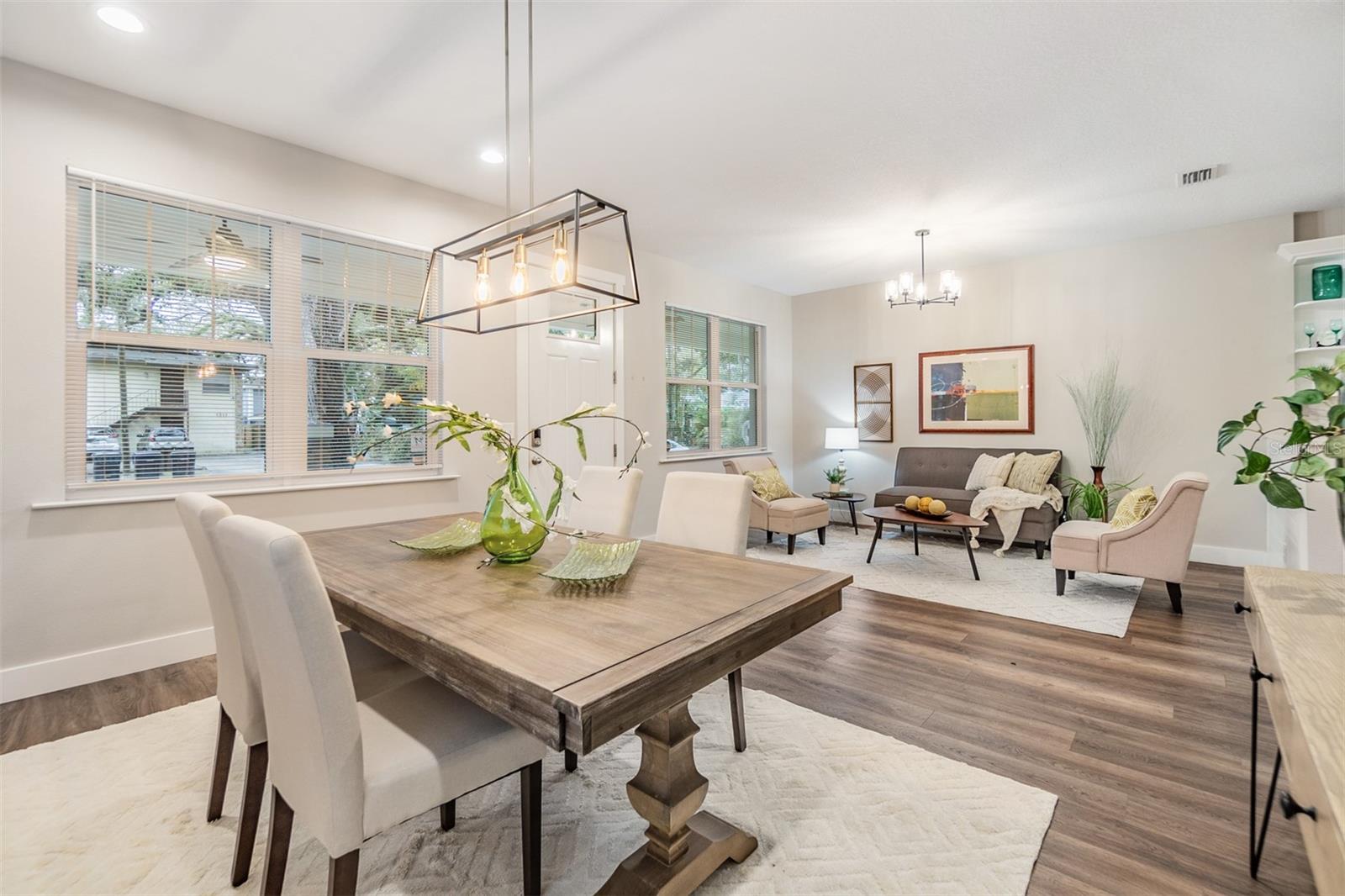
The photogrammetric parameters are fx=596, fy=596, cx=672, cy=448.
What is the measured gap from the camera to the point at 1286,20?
7.73ft

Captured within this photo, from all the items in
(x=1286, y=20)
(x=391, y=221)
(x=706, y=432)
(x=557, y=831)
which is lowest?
(x=557, y=831)

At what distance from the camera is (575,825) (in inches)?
68.1

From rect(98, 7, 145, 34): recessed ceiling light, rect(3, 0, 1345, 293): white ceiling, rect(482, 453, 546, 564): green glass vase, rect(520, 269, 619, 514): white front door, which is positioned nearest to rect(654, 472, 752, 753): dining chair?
rect(482, 453, 546, 564): green glass vase

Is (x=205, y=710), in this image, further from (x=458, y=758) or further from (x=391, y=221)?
(x=391, y=221)

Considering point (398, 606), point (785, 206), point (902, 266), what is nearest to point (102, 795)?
point (398, 606)

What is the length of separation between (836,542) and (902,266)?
2.85 metres

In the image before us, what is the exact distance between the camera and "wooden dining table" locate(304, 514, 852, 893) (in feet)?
3.41

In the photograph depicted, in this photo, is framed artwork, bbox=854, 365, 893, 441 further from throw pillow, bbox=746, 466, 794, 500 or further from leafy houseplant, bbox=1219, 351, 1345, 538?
leafy houseplant, bbox=1219, 351, 1345, 538

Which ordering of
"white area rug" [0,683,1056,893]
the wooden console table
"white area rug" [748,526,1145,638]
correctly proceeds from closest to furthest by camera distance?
the wooden console table < "white area rug" [0,683,1056,893] < "white area rug" [748,526,1145,638]

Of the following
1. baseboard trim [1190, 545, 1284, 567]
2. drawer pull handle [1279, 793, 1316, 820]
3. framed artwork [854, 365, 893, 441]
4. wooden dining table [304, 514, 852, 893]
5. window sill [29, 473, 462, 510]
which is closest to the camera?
drawer pull handle [1279, 793, 1316, 820]

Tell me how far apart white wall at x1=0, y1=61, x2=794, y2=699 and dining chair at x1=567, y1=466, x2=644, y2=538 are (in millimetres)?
1602

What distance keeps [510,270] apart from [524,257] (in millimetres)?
2355

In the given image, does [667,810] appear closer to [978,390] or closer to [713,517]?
[713,517]

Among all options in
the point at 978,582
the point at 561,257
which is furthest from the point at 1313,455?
the point at 978,582
